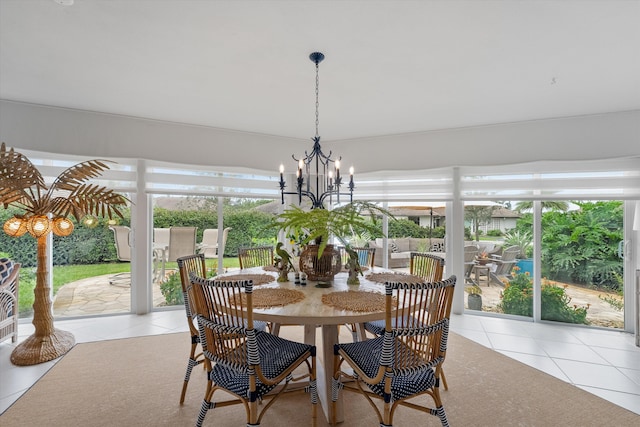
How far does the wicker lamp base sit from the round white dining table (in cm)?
188

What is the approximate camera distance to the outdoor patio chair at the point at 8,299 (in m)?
2.78

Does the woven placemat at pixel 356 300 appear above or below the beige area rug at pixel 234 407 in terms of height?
above

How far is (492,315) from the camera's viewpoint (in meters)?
4.05

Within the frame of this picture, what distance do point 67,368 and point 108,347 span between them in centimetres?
42

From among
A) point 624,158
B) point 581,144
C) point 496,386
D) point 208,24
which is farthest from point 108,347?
point 624,158

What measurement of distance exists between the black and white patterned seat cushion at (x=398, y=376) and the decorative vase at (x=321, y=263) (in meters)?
0.59

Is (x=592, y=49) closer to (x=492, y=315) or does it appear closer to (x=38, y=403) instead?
(x=492, y=315)

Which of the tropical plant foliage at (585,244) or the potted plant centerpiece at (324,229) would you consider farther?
the tropical plant foliage at (585,244)

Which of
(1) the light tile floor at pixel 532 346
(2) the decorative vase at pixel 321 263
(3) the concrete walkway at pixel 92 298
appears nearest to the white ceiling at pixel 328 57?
(2) the decorative vase at pixel 321 263

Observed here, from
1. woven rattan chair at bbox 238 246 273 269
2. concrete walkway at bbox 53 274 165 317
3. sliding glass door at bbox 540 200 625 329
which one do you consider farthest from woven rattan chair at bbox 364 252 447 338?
concrete walkway at bbox 53 274 165 317

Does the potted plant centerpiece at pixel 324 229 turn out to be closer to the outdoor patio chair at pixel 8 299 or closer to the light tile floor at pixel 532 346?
the light tile floor at pixel 532 346

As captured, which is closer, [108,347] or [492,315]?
[108,347]

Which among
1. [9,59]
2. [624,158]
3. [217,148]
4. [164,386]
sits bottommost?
[164,386]

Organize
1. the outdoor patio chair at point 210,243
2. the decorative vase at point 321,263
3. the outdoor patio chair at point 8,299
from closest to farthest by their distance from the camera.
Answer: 1. the decorative vase at point 321,263
2. the outdoor patio chair at point 8,299
3. the outdoor patio chair at point 210,243
